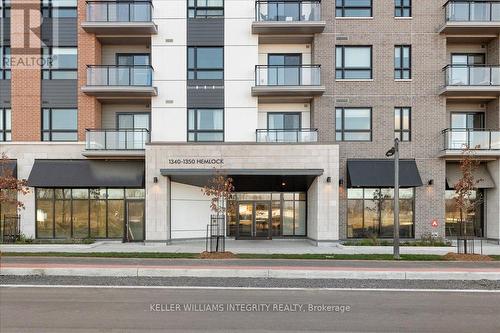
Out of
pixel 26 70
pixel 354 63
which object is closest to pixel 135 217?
pixel 26 70

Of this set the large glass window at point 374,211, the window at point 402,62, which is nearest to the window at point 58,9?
the window at point 402,62

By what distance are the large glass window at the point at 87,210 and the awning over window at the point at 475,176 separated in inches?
656

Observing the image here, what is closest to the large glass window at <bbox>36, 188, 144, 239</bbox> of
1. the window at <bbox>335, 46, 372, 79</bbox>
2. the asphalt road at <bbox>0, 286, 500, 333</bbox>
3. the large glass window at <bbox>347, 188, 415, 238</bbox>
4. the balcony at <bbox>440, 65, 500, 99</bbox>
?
the asphalt road at <bbox>0, 286, 500, 333</bbox>

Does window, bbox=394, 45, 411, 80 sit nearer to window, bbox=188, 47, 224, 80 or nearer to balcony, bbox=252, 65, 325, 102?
balcony, bbox=252, 65, 325, 102

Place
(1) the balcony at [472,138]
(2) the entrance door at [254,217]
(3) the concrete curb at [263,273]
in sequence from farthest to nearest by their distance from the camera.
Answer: (2) the entrance door at [254,217]
(1) the balcony at [472,138]
(3) the concrete curb at [263,273]

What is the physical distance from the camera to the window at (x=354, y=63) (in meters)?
20.2

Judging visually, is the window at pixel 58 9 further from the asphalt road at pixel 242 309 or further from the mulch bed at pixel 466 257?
the mulch bed at pixel 466 257

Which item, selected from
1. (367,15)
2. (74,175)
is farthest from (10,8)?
(367,15)

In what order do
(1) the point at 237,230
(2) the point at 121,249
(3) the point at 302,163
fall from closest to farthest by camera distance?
(2) the point at 121,249
(3) the point at 302,163
(1) the point at 237,230

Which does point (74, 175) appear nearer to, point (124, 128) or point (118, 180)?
point (118, 180)

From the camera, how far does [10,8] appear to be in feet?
66.7

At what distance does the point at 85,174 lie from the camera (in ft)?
64.3

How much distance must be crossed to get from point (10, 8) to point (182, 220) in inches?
575

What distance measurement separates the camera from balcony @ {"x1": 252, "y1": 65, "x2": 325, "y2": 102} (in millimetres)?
19453
